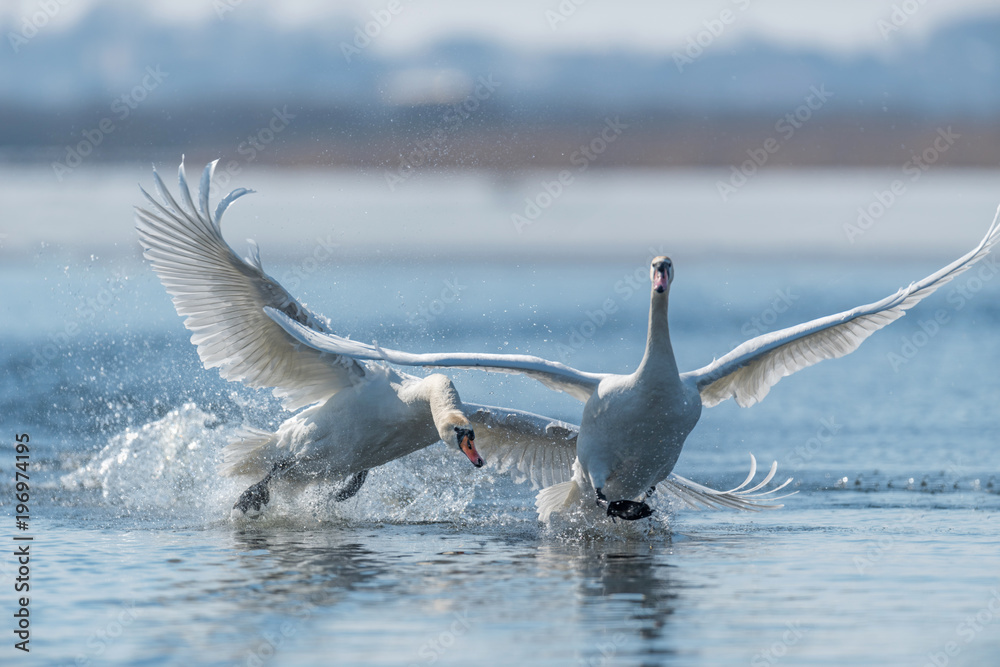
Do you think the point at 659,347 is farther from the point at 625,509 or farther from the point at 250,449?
the point at 250,449

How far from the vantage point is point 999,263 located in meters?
56.3

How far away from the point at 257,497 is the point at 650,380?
12.5 feet

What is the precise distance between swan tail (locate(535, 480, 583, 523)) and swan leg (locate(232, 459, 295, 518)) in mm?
2267

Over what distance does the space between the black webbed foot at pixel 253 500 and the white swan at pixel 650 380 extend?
1.60 meters

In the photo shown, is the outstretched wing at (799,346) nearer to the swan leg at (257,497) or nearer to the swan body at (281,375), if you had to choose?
the swan body at (281,375)

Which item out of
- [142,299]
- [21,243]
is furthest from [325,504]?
[21,243]

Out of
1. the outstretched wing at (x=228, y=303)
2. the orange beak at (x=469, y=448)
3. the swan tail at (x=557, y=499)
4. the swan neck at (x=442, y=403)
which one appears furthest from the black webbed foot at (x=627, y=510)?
the outstretched wing at (x=228, y=303)

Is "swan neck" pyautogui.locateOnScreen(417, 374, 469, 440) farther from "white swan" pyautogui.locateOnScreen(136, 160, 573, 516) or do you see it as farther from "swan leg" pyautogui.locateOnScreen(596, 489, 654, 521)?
"swan leg" pyautogui.locateOnScreen(596, 489, 654, 521)

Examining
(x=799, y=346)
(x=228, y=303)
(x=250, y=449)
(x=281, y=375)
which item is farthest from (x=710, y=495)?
(x=228, y=303)

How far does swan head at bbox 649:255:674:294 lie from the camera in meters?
10.2

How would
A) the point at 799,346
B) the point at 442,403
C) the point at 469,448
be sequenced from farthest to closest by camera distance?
the point at 799,346, the point at 442,403, the point at 469,448

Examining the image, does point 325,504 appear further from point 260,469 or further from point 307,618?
point 307,618

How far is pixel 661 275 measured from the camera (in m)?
10.3

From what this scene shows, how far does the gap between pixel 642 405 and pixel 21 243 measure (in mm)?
55957
